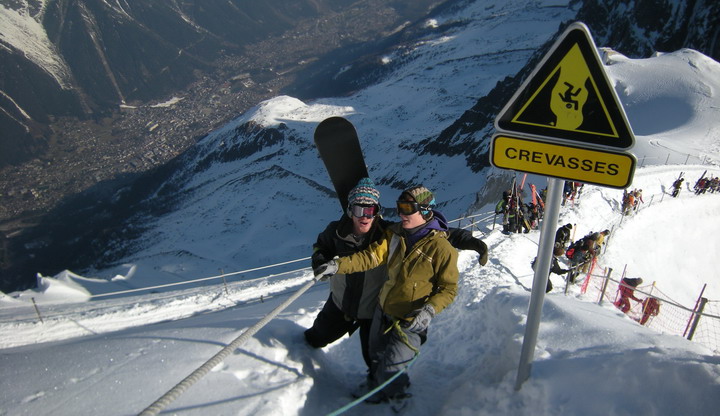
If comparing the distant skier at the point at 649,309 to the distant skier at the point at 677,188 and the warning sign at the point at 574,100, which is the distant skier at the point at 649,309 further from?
the distant skier at the point at 677,188

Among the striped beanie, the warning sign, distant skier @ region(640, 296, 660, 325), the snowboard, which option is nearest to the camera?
the warning sign

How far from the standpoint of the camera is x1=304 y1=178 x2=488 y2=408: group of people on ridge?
3.47 meters

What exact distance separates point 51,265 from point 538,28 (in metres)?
194

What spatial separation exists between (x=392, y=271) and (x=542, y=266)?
4.47 feet

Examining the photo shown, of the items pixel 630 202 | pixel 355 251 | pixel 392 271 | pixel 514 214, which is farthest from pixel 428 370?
pixel 630 202

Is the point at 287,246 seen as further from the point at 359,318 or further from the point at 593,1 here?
the point at 593,1

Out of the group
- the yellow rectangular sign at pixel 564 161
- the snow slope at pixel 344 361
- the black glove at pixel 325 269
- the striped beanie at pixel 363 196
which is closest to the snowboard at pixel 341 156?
the striped beanie at pixel 363 196

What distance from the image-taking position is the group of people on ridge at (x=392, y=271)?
347 cm

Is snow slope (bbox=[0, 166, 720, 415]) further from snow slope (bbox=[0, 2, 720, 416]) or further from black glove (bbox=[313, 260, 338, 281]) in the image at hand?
black glove (bbox=[313, 260, 338, 281])

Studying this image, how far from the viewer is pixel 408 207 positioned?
3389 millimetres

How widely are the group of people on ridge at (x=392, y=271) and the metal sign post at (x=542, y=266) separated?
2.47 feet

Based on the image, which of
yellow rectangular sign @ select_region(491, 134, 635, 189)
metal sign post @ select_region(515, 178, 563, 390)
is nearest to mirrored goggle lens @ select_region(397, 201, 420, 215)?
yellow rectangular sign @ select_region(491, 134, 635, 189)

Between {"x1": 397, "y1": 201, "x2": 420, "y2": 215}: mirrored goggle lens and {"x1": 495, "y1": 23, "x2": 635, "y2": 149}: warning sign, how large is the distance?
1.23 meters

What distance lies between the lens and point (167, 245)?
84500 millimetres
